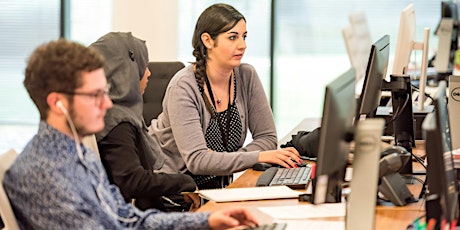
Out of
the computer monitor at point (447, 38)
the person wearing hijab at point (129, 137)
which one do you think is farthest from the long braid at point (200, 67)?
the computer monitor at point (447, 38)

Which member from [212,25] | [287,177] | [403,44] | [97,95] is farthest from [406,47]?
[97,95]

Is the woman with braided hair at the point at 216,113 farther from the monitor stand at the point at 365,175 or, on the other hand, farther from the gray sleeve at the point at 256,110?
the monitor stand at the point at 365,175

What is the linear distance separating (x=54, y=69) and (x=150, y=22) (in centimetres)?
418

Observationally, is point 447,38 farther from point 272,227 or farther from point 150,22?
point 272,227

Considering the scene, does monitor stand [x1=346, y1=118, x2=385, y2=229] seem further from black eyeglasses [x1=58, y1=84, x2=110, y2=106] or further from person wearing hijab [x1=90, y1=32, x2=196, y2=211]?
person wearing hijab [x1=90, y1=32, x2=196, y2=211]

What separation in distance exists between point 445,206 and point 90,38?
5736mm

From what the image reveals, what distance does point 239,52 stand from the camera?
388 centimetres

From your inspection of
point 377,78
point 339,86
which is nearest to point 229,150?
point 377,78

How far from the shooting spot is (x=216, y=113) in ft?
12.7

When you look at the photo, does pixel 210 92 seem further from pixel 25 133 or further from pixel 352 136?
pixel 25 133

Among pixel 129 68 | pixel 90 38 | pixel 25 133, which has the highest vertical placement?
pixel 129 68

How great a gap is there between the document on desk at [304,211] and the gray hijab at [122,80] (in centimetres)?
62

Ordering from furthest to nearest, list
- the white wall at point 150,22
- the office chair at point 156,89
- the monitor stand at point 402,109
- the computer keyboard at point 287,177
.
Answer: the white wall at point 150,22, the office chair at point 156,89, the monitor stand at point 402,109, the computer keyboard at point 287,177

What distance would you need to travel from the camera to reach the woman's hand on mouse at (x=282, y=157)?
362cm
